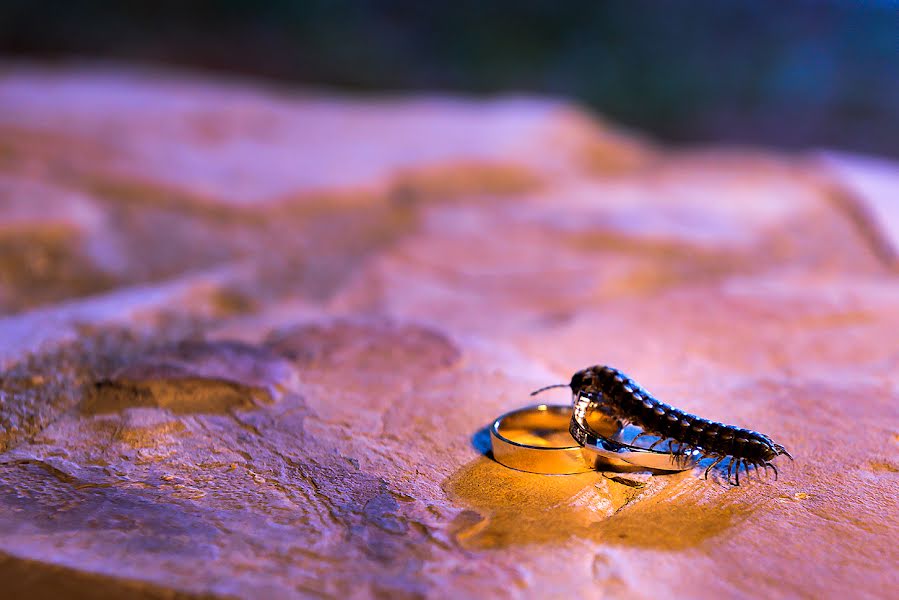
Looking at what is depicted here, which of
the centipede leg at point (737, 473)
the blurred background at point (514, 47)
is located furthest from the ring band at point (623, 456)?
the blurred background at point (514, 47)

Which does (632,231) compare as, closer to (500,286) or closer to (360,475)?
(500,286)

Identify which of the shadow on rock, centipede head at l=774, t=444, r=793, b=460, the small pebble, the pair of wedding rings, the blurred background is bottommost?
the shadow on rock

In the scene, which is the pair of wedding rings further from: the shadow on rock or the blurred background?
the blurred background

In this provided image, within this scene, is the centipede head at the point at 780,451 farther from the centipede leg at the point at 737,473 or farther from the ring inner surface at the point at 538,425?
the ring inner surface at the point at 538,425

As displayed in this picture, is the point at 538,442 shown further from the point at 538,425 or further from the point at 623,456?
the point at 623,456

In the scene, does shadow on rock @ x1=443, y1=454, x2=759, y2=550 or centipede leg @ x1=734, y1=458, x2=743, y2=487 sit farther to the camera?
centipede leg @ x1=734, y1=458, x2=743, y2=487

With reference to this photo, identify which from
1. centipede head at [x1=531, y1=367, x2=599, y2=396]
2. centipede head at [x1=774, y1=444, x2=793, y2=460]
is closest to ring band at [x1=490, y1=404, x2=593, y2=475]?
centipede head at [x1=531, y1=367, x2=599, y2=396]

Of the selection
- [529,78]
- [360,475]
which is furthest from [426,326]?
[529,78]
